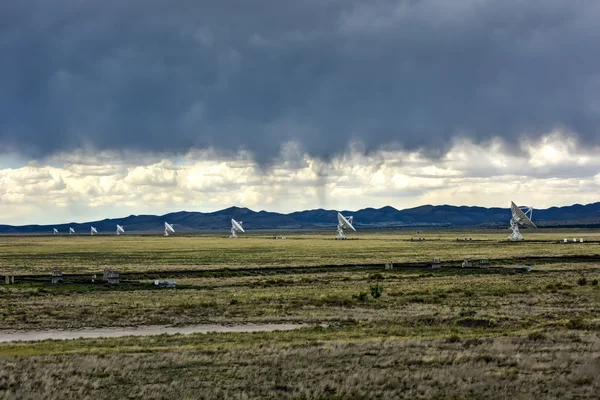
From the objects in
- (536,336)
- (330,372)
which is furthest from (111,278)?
(330,372)

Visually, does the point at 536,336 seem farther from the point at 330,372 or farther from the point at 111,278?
the point at 111,278

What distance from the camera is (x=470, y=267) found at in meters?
72.6

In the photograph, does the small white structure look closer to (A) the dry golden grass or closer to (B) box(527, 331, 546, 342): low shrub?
(A) the dry golden grass

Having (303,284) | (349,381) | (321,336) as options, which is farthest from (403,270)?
(349,381)

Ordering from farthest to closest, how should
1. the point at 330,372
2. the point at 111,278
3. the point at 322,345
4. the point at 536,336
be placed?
1. the point at 111,278
2. the point at 536,336
3. the point at 322,345
4. the point at 330,372

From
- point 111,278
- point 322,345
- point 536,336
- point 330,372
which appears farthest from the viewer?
point 111,278

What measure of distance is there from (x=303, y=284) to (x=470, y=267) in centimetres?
2334

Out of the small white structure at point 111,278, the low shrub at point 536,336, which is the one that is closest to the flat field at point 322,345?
the low shrub at point 536,336

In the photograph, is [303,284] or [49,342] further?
[303,284]

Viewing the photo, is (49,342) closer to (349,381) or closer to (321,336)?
(321,336)

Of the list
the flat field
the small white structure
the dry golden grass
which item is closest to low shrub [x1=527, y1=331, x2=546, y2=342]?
the flat field

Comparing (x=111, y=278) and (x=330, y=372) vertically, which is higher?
(x=111, y=278)

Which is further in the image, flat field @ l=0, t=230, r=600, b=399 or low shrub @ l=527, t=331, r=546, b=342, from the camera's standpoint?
low shrub @ l=527, t=331, r=546, b=342

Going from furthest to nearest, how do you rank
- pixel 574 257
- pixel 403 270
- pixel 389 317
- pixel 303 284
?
pixel 574 257
pixel 403 270
pixel 303 284
pixel 389 317
